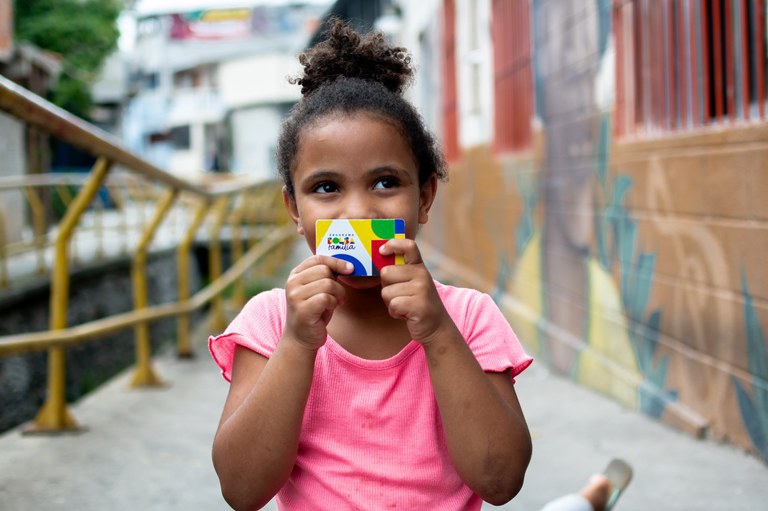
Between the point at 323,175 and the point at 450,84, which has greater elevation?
the point at 450,84

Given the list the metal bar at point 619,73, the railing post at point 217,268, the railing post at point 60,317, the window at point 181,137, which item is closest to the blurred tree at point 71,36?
the railing post at point 217,268

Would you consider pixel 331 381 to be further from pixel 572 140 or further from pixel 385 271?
pixel 572 140

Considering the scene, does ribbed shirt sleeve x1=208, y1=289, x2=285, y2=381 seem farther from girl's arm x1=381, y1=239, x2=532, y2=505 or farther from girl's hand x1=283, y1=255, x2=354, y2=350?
girl's arm x1=381, y1=239, x2=532, y2=505

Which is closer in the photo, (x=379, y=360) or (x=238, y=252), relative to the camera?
(x=379, y=360)

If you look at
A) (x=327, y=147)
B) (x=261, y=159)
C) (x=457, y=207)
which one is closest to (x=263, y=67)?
(x=261, y=159)

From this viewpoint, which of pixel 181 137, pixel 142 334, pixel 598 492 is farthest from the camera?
pixel 181 137

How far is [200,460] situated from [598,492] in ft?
5.03

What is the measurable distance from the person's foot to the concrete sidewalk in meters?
0.31

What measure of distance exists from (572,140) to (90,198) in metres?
2.63

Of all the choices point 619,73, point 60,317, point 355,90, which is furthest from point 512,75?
point 355,90

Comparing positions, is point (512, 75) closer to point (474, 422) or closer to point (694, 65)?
point (694, 65)

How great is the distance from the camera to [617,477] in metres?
2.76

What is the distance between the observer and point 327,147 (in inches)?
61.6

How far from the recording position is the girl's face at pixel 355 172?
5.05 feet
